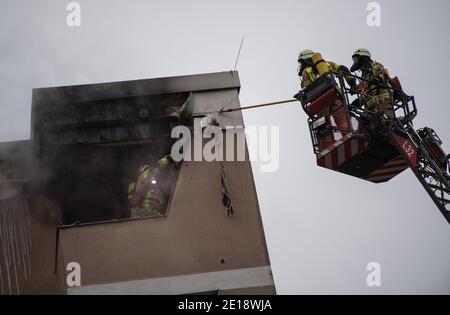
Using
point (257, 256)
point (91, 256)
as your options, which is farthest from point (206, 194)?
point (91, 256)

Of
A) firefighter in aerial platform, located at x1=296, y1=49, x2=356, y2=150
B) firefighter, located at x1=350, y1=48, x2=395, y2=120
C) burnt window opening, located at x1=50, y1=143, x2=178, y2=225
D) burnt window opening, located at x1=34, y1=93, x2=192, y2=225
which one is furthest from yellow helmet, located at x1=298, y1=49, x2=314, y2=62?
burnt window opening, located at x1=50, y1=143, x2=178, y2=225

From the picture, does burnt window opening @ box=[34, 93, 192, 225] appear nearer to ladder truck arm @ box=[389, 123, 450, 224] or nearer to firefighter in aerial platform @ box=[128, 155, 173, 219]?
firefighter in aerial platform @ box=[128, 155, 173, 219]

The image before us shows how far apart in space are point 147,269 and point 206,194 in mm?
1978

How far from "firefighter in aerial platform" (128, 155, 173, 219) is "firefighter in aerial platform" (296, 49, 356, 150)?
11.3 feet

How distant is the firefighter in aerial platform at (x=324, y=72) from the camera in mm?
12125

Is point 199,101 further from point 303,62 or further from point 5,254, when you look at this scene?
point 5,254

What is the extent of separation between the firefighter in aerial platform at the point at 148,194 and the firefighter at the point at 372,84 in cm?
428

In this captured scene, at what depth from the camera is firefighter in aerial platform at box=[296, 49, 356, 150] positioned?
39.8 feet

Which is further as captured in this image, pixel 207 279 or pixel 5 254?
pixel 5 254

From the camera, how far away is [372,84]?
40.6 ft

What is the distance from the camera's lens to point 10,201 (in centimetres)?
1420

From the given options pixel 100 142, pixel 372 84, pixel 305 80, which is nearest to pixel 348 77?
pixel 372 84

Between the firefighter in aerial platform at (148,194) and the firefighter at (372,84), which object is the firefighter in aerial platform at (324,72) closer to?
the firefighter at (372,84)

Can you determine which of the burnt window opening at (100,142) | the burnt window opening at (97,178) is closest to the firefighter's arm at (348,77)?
the burnt window opening at (100,142)
